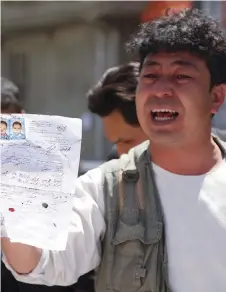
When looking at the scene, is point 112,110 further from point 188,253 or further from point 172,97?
point 188,253

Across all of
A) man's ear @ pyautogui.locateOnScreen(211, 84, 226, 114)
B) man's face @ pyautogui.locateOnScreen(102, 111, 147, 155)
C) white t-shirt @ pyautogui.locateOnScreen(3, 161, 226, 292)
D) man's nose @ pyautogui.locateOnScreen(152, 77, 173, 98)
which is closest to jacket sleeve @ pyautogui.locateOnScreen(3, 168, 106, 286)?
white t-shirt @ pyautogui.locateOnScreen(3, 161, 226, 292)

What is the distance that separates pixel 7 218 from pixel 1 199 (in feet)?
0.15

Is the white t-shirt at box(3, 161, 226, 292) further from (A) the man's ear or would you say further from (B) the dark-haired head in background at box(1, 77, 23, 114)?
(B) the dark-haired head in background at box(1, 77, 23, 114)

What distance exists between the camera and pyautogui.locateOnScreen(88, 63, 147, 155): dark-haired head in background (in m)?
1.99

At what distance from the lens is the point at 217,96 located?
1.51 m

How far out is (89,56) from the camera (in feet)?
17.8

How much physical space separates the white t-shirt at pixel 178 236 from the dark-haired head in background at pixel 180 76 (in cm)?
14

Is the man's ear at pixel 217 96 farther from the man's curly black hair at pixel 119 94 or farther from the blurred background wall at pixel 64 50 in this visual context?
the blurred background wall at pixel 64 50

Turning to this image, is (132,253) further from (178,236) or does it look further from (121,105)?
(121,105)

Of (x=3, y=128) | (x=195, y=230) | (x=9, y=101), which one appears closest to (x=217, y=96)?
(x=195, y=230)

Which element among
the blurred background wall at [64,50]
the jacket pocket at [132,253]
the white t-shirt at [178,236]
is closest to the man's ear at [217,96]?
the white t-shirt at [178,236]

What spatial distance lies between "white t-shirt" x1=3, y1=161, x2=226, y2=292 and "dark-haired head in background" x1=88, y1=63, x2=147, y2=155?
0.61 m

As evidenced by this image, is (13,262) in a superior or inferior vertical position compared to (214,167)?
inferior

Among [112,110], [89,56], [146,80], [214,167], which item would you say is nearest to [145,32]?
[146,80]
